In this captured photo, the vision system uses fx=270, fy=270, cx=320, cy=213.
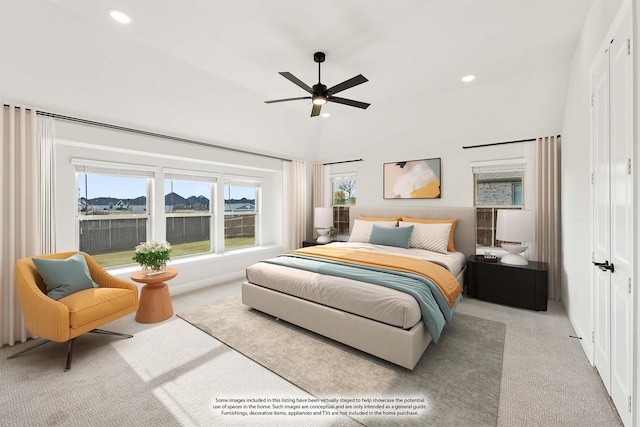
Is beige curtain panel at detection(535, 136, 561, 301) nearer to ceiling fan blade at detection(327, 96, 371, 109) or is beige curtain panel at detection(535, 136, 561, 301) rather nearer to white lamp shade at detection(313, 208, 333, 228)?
ceiling fan blade at detection(327, 96, 371, 109)

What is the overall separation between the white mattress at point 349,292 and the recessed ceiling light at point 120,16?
8.89ft

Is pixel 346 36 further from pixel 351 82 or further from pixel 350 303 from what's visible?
pixel 350 303

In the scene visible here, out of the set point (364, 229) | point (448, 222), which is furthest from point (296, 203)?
point (448, 222)

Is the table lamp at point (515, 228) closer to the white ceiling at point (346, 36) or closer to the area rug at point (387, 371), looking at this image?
the area rug at point (387, 371)

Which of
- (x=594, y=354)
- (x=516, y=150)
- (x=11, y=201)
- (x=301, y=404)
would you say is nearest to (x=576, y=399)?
(x=594, y=354)

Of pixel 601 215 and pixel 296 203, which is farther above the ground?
pixel 296 203

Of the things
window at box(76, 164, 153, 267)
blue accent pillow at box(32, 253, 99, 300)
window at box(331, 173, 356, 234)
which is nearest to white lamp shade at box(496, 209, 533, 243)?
window at box(331, 173, 356, 234)

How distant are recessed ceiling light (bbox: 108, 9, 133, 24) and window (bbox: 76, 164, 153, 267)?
6.06 feet

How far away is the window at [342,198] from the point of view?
5.75 m

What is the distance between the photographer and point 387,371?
213 cm

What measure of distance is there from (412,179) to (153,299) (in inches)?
167

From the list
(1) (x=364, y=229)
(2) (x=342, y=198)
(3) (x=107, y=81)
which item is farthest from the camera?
(2) (x=342, y=198)

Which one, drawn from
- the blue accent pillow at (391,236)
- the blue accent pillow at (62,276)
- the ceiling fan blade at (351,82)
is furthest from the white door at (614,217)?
the blue accent pillow at (62,276)

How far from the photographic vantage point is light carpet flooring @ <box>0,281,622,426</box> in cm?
168
